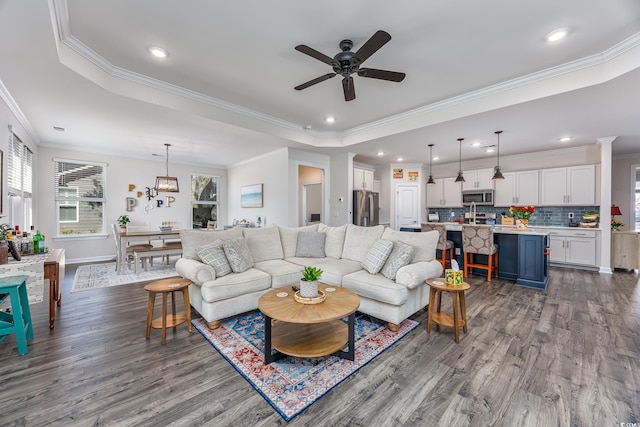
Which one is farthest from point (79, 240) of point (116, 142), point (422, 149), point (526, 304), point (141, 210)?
point (526, 304)

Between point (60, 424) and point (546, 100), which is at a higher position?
point (546, 100)

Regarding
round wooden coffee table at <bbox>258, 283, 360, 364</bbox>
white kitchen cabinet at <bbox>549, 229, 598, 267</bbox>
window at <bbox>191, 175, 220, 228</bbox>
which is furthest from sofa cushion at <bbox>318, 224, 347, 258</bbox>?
window at <bbox>191, 175, 220, 228</bbox>

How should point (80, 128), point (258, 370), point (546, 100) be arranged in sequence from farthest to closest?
point (80, 128), point (546, 100), point (258, 370)

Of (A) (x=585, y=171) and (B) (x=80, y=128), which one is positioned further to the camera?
(A) (x=585, y=171)

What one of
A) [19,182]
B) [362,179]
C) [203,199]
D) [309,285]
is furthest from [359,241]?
[203,199]

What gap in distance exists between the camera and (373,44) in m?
2.09

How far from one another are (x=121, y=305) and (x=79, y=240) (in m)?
4.03

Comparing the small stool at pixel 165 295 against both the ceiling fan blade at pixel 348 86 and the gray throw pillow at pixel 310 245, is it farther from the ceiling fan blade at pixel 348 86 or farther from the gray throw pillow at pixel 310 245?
the ceiling fan blade at pixel 348 86

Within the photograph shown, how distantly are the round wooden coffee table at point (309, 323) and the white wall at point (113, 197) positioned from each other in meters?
6.20

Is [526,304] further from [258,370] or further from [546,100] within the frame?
[258,370]

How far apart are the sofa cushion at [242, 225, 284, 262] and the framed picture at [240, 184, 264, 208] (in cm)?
271

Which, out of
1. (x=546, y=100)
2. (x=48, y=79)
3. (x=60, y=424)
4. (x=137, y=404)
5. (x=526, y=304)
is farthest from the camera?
(x=526, y=304)

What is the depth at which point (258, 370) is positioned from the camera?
2.04m

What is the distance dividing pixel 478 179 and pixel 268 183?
5.48 metres
